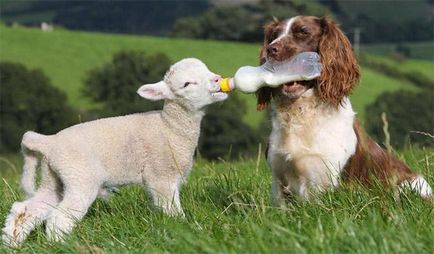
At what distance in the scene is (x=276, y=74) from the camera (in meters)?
6.02

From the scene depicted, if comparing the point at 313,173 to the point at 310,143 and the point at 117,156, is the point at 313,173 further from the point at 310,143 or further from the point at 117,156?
the point at 117,156

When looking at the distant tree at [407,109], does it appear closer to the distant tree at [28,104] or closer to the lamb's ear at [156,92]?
the distant tree at [28,104]

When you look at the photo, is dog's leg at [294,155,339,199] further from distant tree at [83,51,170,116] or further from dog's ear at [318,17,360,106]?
distant tree at [83,51,170,116]

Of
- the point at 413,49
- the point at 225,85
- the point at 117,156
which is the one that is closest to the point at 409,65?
the point at 413,49

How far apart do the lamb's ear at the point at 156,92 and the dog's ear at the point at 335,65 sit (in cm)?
122

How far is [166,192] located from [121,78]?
54.3 metres

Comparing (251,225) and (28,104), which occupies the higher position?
(251,225)

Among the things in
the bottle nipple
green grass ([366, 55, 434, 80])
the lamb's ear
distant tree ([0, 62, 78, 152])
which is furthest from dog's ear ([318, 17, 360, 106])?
green grass ([366, 55, 434, 80])

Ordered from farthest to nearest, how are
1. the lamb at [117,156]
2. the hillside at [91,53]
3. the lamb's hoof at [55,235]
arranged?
the hillside at [91,53]
the lamb at [117,156]
the lamb's hoof at [55,235]

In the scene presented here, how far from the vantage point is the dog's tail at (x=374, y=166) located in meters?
5.85

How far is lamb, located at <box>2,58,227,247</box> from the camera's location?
5.57 metres

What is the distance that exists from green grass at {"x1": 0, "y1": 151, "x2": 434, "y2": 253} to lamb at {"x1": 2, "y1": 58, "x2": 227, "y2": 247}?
16 cm

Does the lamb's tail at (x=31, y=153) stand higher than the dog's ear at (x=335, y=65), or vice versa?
the dog's ear at (x=335, y=65)

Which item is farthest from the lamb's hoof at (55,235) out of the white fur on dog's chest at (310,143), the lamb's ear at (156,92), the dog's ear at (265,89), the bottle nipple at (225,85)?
the dog's ear at (265,89)
